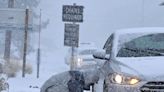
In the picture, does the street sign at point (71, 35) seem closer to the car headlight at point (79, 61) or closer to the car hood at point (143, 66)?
the car hood at point (143, 66)

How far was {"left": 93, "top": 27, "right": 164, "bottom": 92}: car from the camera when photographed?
896cm

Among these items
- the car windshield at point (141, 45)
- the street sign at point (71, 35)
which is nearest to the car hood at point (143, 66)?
the car windshield at point (141, 45)

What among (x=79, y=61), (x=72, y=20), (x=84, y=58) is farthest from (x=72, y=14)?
(x=84, y=58)

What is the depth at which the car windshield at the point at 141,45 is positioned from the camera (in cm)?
1020

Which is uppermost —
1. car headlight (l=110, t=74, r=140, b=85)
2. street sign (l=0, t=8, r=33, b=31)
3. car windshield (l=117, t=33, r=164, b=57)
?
street sign (l=0, t=8, r=33, b=31)

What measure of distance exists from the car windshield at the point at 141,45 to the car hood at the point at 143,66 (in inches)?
14.9

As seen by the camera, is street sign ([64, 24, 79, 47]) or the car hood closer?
the car hood

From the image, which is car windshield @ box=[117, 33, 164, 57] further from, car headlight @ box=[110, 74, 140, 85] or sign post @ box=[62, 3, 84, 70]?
sign post @ box=[62, 3, 84, 70]

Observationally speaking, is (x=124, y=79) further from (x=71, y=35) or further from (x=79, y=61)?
(x=79, y=61)

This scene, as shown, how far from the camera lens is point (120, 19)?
211ft

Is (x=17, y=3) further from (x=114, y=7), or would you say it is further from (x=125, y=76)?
(x=125, y=76)

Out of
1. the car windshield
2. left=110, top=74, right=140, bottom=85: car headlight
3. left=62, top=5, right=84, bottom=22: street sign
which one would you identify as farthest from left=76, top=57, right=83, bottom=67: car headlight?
left=110, top=74, right=140, bottom=85: car headlight

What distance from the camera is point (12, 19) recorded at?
27.0 meters

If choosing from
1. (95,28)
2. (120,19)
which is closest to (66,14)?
(120,19)
